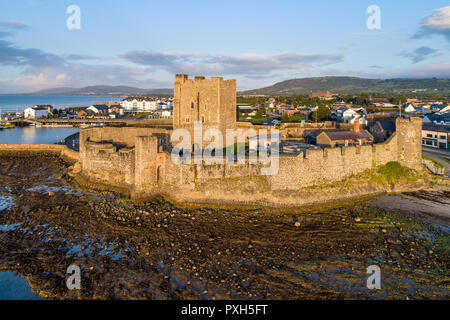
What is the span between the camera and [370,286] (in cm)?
859

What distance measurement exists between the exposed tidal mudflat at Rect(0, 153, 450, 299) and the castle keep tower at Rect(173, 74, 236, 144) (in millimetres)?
8028

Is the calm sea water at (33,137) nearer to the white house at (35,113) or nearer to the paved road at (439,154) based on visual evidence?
the white house at (35,113)

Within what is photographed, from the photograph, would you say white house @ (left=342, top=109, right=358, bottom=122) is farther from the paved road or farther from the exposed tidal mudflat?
the exposed tidal mudflat

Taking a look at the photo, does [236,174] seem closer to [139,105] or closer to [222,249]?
[222,249]

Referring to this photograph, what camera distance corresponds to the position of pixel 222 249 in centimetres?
1043

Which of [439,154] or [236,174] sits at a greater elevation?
[439,154]

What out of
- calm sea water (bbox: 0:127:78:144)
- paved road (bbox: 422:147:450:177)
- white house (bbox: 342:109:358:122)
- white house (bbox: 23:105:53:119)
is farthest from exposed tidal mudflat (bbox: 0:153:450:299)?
white house (bbox: 23:105:53:119)

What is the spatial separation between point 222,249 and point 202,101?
1229cm

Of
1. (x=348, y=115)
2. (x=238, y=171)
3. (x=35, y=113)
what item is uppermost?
(x=35, y=113)

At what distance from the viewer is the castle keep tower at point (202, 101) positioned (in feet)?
67.2

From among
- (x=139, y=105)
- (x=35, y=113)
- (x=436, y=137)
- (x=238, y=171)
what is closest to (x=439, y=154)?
(x=436, y=137)

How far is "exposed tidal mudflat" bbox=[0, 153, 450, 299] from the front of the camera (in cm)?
849

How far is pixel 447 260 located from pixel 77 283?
35.8ft

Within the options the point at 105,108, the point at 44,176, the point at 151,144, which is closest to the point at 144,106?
the point at 105,108
